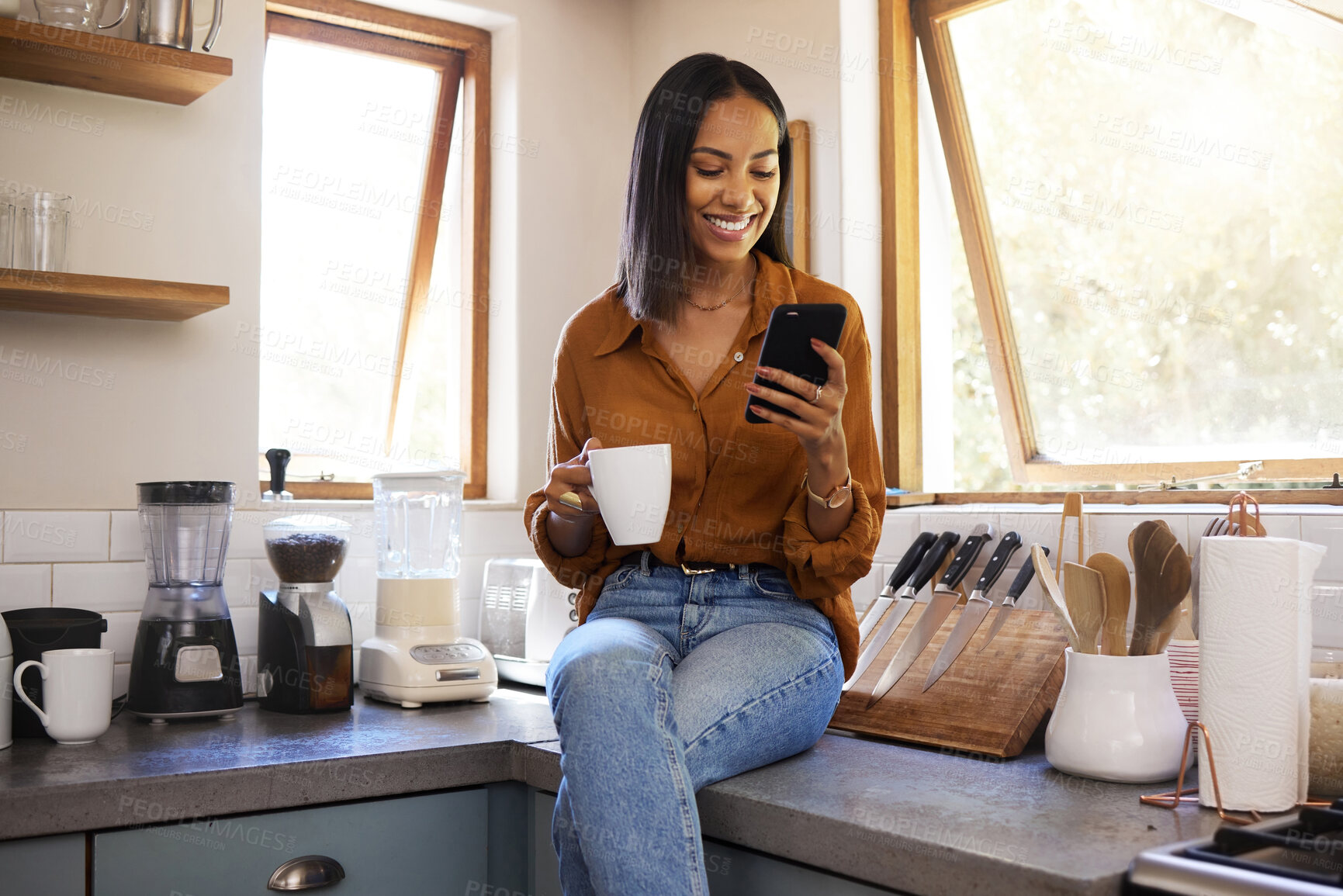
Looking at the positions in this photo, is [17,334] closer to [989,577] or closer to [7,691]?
[7,691]

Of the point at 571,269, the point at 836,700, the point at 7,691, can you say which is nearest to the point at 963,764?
the point at 836,700

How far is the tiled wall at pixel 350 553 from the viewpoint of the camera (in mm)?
1604

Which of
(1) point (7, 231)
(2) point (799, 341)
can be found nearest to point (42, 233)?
(1) point (7, 231)

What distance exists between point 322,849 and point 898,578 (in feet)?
3.17

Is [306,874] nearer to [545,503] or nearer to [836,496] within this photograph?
[545,503]

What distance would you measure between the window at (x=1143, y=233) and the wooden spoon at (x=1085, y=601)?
0.62m

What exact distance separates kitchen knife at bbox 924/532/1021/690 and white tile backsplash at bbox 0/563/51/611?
1.51 meters

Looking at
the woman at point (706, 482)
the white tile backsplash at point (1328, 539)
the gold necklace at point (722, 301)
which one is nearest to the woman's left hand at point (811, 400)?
the woman at point (706, 482)

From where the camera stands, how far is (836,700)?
1533 mm

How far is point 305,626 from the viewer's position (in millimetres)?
1995

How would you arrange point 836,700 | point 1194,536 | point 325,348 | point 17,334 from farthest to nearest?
point 325,348 → point 17,334 → point 1194,536 → point 836,700

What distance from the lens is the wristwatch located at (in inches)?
57.2

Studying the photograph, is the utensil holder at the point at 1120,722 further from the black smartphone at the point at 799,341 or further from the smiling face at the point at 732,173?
the smiling face at the point at 732,173

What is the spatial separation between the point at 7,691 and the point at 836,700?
1211mm
